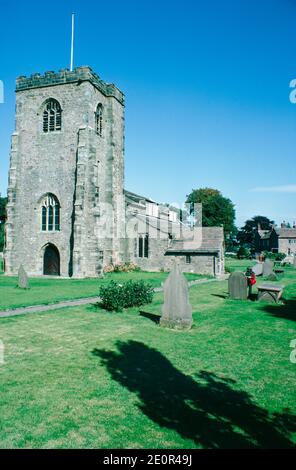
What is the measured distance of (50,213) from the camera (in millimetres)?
27250

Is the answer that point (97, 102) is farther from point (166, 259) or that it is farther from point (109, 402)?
point (109, 402)

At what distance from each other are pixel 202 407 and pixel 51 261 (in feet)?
78.6

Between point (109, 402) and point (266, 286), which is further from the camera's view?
point (266, 286)

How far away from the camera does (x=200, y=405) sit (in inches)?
194

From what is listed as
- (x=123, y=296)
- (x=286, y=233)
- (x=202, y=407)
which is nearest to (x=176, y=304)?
(x=123, y=296)

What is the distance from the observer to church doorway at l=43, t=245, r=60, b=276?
88.3 ft

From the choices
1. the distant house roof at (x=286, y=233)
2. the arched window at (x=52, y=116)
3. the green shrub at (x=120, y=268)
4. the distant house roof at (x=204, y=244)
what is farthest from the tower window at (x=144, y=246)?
the distant house roof at (x=286, y=233)

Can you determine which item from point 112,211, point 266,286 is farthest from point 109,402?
point 112,211

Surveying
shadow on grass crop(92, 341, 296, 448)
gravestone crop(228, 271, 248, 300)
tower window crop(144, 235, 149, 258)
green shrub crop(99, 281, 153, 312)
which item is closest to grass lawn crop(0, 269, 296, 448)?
shadow on grass crop(92, 341, 296, 448)

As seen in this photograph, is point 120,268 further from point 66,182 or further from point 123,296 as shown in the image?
point 123,296
